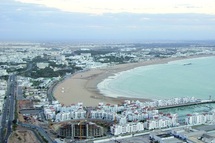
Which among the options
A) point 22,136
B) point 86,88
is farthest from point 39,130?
point 86,88

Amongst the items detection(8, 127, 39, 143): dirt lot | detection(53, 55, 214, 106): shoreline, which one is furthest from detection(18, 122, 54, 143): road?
detection(53, 55, 214, 106): shoreline

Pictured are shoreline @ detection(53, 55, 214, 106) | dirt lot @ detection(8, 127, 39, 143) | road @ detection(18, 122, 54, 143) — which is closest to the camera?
dirt lot @ detection(8, 127, 39, 143)

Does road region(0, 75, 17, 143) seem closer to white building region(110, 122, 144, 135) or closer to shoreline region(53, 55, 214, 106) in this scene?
shoreline region(53, 55, 214, 106)

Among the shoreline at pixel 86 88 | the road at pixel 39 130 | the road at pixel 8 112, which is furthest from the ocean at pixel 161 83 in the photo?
the road at pixel 39 130

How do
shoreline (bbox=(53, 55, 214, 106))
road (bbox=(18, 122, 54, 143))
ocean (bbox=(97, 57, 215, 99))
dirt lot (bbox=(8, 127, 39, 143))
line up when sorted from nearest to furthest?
1. dirt lot (bbox=(8, 127, 39, 143))
2. road (bbox=(18, 122, 54, 143))
3. shoreline (bbox=(53, 55, 214, 106))
4. ocean (bbox=(97, 57, 215, 99))

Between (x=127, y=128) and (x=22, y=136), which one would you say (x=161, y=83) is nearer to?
(x=127, y=128)
